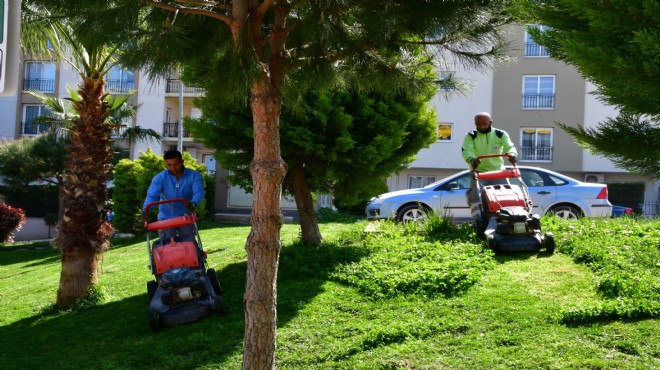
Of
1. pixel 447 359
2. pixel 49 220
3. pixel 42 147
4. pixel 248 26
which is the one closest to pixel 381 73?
pixel 248 26

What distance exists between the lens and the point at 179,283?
259 inches

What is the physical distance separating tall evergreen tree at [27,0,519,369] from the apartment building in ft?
84.0

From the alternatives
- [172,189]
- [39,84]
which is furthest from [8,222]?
[172,189]

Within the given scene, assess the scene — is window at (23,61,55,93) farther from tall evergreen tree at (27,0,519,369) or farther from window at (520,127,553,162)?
tall evergreen tree at (27,0,519,369)

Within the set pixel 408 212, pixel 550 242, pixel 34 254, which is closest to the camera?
pixel 550 242

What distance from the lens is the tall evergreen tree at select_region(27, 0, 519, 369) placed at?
4508 millimetres

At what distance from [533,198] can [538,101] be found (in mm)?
19660

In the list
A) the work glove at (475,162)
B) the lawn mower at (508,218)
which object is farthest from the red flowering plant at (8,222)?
the work glove at (475,162)

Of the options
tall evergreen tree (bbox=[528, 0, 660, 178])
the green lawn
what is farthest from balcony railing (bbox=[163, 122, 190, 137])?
tall evergreen tree (bbox=[528, 0, 660, 178])

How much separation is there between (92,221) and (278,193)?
498 cm

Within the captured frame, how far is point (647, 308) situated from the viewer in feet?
18.6

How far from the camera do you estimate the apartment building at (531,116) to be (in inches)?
1238

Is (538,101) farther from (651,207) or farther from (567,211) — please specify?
(567,211)

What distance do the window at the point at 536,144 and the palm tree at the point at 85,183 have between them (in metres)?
26.6
